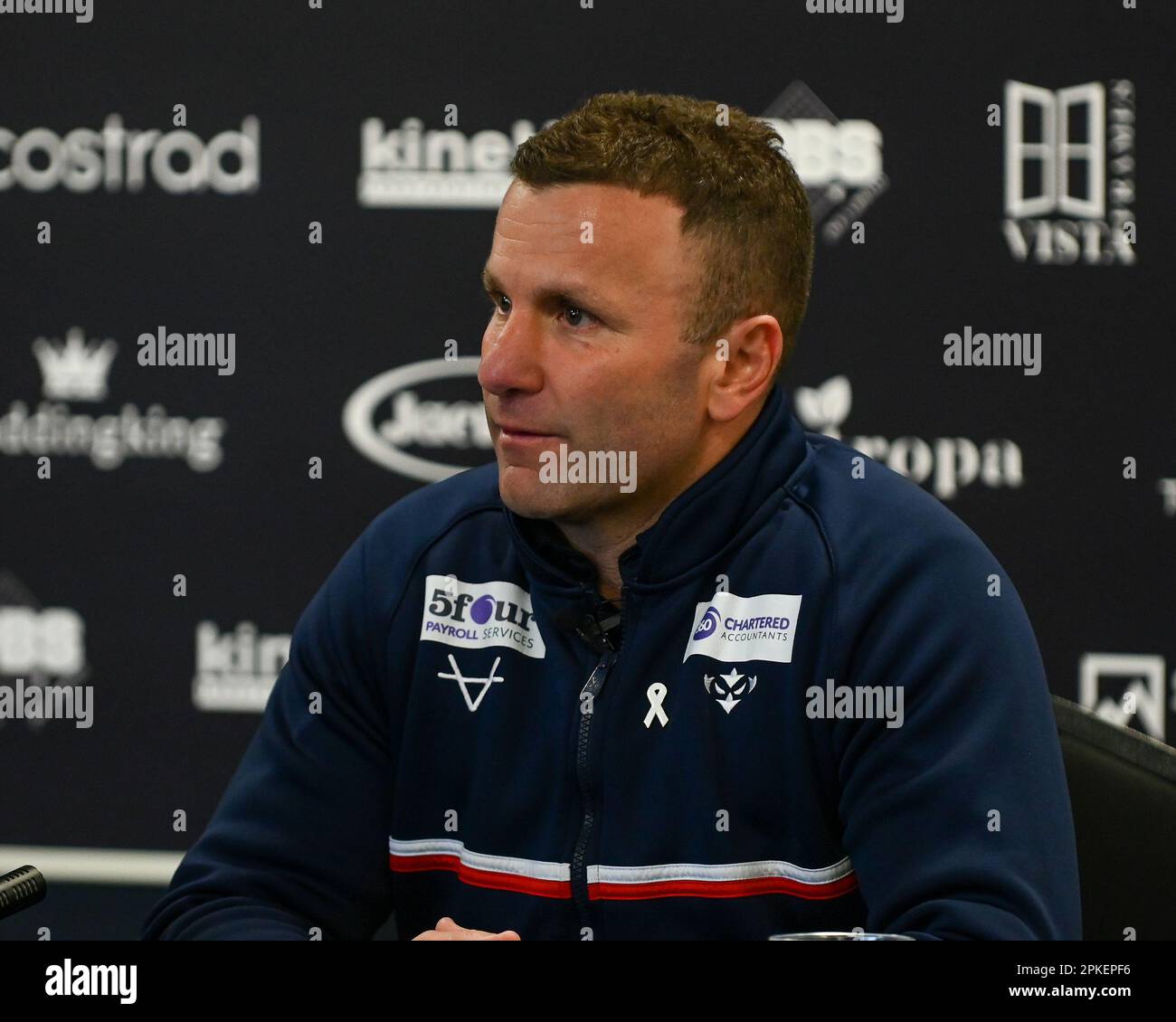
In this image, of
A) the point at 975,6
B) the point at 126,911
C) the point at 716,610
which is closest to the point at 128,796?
the point at 126,911

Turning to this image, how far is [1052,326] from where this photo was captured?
242 centimetres

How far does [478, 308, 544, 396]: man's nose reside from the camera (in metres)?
1.28

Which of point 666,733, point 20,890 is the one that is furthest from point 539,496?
point 20,890

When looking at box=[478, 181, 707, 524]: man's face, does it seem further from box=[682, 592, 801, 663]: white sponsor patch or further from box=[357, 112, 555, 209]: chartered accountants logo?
box=[357, 112, 555, 209]: chartered accountants logo

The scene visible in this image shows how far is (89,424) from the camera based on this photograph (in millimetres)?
2576

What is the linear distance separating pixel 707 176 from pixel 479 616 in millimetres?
454

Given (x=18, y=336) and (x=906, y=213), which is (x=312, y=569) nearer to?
(x=18, y=336)

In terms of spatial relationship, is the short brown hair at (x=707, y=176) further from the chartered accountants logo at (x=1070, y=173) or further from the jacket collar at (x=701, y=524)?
the chartered accountants logo at (x=1070, y=173)

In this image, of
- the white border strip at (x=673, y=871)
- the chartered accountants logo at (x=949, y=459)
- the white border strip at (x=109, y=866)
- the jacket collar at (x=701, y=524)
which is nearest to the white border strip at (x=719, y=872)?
the white border strip at (x=673, y=871)

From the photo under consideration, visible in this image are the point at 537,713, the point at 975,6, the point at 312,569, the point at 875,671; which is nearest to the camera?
the point at 875,671

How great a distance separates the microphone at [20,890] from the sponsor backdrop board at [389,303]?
1.67 metres

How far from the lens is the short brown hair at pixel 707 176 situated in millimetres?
1285

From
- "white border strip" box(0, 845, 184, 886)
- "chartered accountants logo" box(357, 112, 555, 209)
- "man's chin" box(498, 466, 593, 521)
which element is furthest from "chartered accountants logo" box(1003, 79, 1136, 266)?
Answer: "white border strip" box(0, 845, 184, 886)

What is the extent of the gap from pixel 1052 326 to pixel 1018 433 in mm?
186
